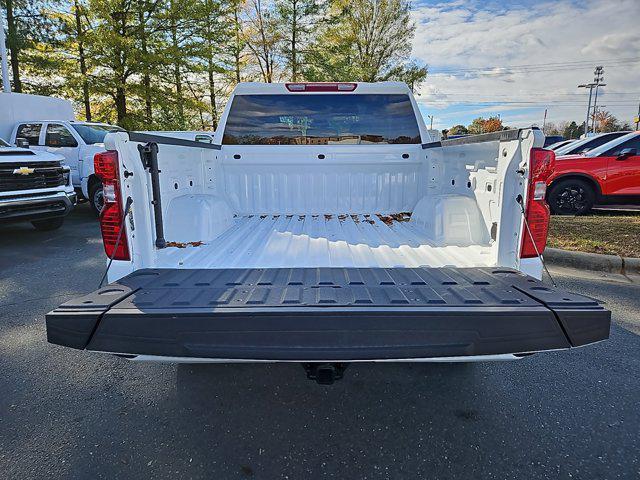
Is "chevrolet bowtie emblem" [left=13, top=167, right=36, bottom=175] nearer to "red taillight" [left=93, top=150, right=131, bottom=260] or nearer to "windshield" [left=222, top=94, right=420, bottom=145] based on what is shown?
"windshield" [left=222, top=94, right=420, bottom=145]

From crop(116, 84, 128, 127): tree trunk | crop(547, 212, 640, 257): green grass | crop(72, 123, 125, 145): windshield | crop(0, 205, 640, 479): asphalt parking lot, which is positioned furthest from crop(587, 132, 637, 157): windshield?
crop(116, 84, 128, 127): tree trunk

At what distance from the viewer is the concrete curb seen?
→ 5461mm

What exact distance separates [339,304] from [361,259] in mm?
916

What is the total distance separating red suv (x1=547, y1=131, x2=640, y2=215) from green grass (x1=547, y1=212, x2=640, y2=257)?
0.71 metres

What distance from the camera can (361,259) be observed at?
2648mm

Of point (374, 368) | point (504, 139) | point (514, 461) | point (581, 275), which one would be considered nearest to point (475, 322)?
point (514, 461)

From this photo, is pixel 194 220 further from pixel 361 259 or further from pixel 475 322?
pixel 475 322

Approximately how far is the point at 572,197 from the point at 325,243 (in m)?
8.16

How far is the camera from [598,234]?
6758 millimetres

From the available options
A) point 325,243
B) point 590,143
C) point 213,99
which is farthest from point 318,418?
point 213,99

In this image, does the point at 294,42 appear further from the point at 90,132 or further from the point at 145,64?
the point at 90,132

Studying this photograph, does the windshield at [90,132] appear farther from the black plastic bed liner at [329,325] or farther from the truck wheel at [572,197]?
the truck wheel at [572,197]

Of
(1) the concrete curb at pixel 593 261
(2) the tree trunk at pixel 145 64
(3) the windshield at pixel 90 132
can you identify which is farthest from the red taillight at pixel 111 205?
(2) the tree trunk at pixel 145 64

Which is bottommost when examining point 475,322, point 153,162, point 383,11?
point 475,322
